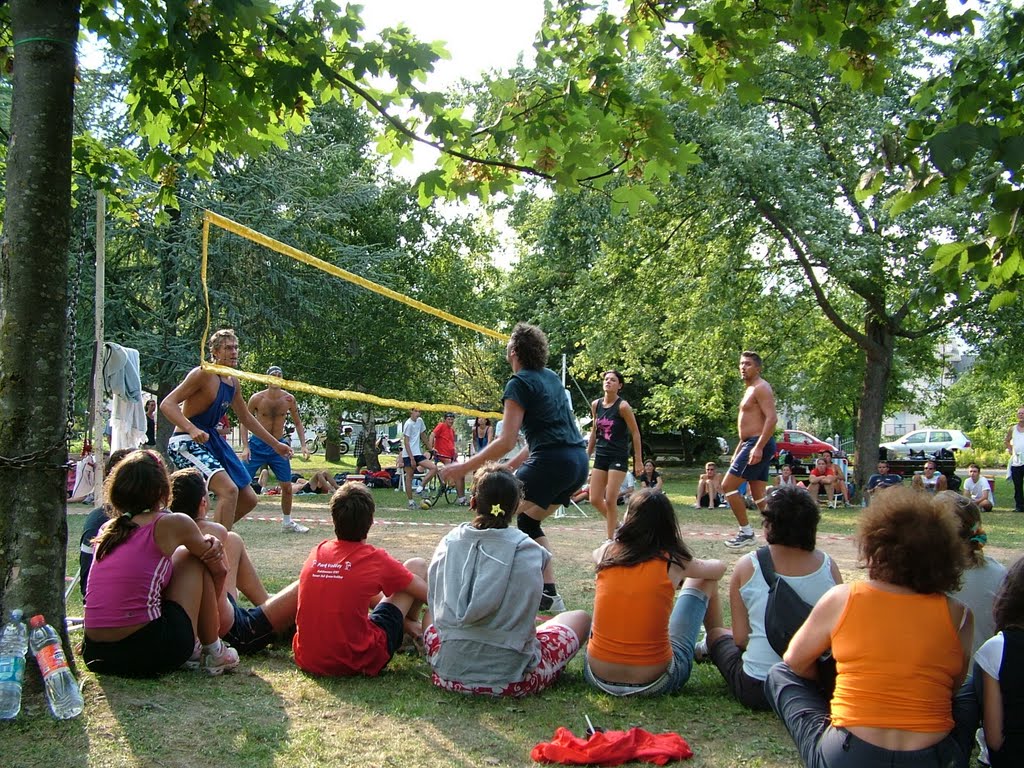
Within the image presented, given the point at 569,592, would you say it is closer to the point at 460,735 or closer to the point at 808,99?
the point at 460,735

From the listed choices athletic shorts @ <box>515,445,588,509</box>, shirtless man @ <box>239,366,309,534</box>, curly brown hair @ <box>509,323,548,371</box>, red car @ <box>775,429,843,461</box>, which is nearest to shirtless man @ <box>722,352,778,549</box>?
athletic shorts @ <box>515,445,588,509</box>

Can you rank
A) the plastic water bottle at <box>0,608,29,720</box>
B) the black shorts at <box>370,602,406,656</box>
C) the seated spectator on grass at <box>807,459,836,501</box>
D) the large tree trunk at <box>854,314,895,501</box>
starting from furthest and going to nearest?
the large tree trunk at <box>854,314,895,501</box> → the seated spectator on grass at <box>807,459,836,501</box> → the black shorts at <box>370,602,406,656</box> → the plastic water bottle at <box>0,608,29,720</box>

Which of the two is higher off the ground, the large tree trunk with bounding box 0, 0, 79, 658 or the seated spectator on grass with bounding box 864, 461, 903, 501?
the large tree trunk with bounding box 0, 0, 79, 658

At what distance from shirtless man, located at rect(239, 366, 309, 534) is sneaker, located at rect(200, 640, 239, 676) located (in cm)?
604

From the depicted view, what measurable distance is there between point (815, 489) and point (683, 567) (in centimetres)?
1413

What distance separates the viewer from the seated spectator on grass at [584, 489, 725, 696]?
4164 millimetres

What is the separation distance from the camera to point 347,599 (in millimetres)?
4512

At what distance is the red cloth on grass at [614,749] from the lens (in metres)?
3.46

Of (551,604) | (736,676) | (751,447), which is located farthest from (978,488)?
(736,676)

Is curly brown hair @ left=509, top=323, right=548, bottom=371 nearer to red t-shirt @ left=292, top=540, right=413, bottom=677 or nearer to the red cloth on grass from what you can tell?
red t-shirt @ left=292, top=540, right=413, bottom=677

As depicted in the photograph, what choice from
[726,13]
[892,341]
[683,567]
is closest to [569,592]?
[683,567]

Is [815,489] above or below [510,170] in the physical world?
below

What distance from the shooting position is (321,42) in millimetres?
4543

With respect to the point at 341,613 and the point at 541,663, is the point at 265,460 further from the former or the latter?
the point at 541,663
